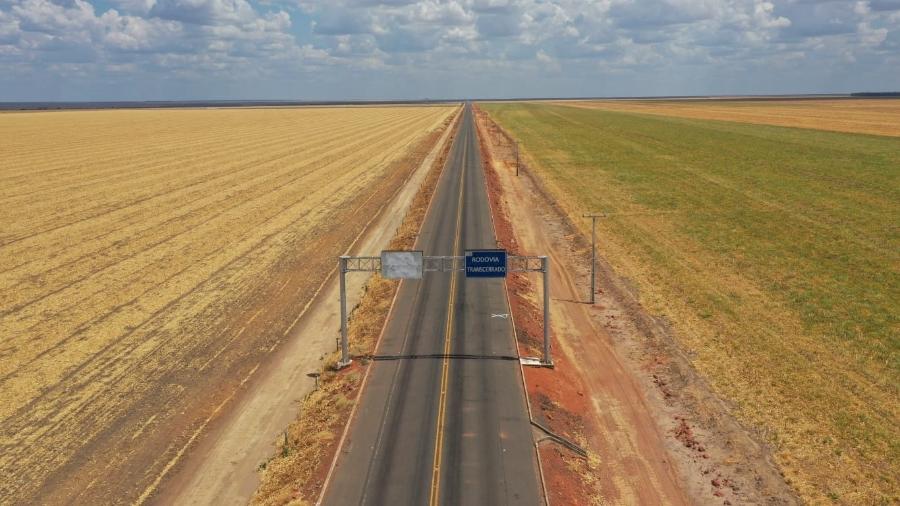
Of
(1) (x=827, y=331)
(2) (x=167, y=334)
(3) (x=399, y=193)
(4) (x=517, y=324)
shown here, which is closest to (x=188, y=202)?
(3) (x=399, y=193)

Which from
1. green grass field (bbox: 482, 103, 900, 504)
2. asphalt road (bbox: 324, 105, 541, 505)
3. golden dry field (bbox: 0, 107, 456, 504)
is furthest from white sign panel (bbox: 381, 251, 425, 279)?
green grass field (bbox: 482, 103, 900, 504)

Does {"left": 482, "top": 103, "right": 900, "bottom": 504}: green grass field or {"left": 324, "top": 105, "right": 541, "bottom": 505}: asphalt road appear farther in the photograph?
{"left": 482, "top": 103, "right": 900, "bottom": 504}: green grass field

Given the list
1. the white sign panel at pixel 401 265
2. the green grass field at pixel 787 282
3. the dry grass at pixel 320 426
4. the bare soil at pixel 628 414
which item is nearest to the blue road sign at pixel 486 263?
the white sign panel at pixel 401 265

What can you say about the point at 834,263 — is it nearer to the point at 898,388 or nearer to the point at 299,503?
the point at 898,388

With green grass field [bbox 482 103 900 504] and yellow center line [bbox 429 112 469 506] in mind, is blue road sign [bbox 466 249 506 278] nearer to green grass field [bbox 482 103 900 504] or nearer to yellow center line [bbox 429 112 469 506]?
yellow center line [bbox 429 112 469 506]

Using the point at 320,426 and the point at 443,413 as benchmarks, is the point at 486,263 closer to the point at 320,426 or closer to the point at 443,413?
the point at 443,413

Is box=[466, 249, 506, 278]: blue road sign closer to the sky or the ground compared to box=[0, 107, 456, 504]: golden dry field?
closer to the sky

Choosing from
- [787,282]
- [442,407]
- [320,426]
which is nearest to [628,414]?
[442,407]
